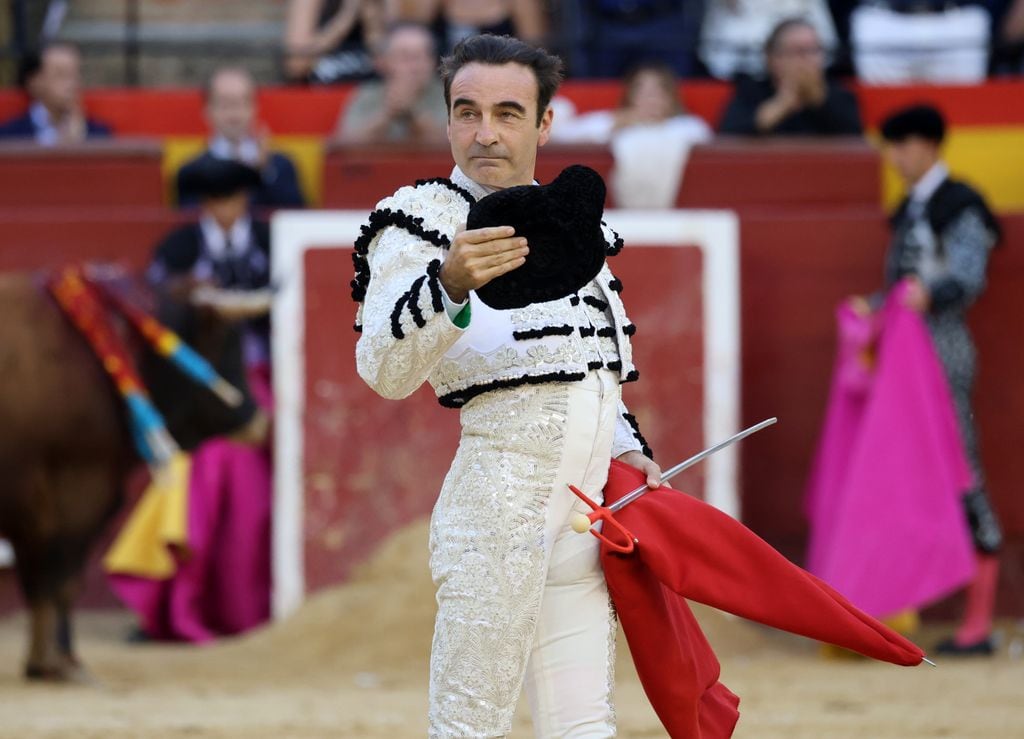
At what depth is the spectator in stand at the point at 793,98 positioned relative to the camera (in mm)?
7266

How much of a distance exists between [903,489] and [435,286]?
13.0 feet

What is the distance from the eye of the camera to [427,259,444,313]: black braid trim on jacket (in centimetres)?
247

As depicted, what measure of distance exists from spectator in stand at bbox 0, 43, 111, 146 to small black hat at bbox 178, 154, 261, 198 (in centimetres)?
99

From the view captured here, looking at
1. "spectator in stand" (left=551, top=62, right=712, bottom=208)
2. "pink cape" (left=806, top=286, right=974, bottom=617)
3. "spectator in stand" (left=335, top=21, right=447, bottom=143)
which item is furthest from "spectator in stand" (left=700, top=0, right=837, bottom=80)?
"pink cape" (left=806, top=286, right=974, bottom=617)

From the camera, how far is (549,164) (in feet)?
Answer: 22.8

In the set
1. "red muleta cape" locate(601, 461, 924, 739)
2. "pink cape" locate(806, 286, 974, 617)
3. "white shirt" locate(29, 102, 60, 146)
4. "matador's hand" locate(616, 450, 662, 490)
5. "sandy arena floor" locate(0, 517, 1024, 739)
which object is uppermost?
"white shirt" locate(29, 102, 60, 146)

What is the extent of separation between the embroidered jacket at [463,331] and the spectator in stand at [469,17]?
5.23 metres

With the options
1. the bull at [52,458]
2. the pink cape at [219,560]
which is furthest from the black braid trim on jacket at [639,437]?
the pink cape at [219,560]

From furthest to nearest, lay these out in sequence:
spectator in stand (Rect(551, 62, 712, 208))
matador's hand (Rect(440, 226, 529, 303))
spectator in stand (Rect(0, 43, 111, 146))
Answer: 1. spectator in stand (Rect(0, 43, 111, 146))
2. spectator in stand (Rect(551, 62, 712, 208))
3. matador's hand (Rect(440, 226, 529, 303))

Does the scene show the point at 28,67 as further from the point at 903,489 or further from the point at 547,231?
the point at 547,231

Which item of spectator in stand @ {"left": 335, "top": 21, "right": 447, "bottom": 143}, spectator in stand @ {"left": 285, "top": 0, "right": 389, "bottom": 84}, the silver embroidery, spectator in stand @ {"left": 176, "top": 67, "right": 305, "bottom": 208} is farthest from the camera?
spectator in stand @ {"left": 285, "top": 0, "right": 389, "bottom": 84}

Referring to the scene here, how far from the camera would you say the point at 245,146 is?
7191 mm

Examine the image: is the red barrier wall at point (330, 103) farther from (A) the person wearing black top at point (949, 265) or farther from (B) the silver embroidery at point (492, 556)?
(B) the silver embroidery at point (492, 556)

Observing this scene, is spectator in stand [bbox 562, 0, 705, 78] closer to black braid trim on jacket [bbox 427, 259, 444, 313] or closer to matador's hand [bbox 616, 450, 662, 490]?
Answer: matador's hand [bbox 616, 450, 662, 490]
